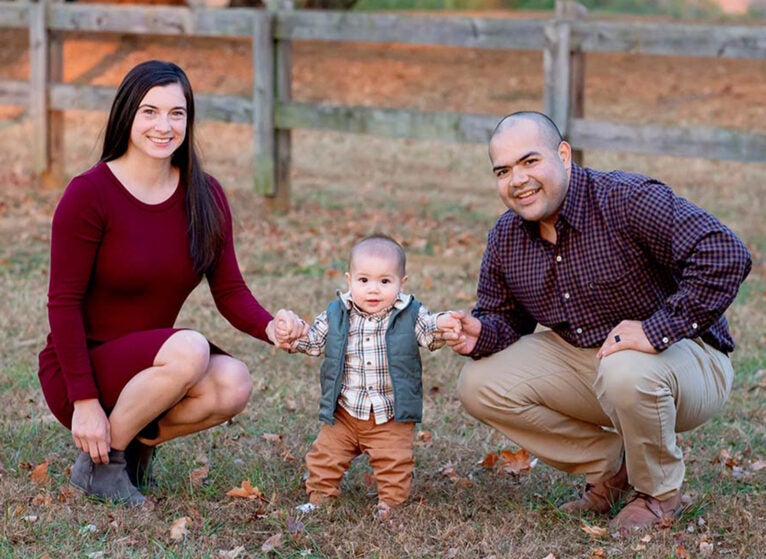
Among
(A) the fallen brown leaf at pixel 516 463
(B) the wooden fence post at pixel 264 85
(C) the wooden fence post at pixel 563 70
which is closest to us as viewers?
(A) the fallen brown leaf at pixel 516 463

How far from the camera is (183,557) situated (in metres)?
3.75

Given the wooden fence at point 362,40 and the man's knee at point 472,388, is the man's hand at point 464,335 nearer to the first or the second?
the man's knee at point 472,388

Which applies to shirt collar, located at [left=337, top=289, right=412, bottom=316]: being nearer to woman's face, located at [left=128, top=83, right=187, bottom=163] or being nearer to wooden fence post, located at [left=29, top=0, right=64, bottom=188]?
woman's face, located at [left=128, top=83, right=187, bottom=163]

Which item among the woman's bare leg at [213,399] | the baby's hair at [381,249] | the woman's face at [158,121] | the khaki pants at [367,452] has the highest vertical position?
the woman's face at [158,121]

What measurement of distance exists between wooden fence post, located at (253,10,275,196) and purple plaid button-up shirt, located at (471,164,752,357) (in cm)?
646

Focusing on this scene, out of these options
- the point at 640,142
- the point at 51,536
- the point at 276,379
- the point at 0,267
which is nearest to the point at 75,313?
the point at 51,536

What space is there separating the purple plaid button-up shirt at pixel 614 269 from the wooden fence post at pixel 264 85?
646cm

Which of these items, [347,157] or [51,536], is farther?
[347,157]

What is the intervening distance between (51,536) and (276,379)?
220cm

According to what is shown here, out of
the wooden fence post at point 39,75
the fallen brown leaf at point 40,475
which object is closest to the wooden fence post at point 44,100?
the wooden fence post at point 39,75

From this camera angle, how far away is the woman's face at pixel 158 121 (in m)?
4.16

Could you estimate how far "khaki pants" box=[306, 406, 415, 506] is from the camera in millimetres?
4121

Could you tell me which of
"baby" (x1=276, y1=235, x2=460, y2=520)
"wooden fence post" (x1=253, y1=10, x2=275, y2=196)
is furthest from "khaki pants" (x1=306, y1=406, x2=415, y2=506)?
"wooden fence post" (x1=253, y1=10, x2=275, y2=196)

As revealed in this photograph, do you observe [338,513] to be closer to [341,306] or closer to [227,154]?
[341,306]
